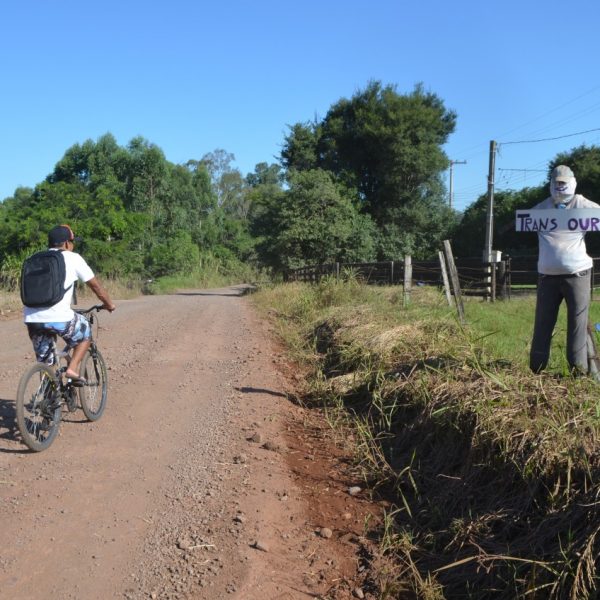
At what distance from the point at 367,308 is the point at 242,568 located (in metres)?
7.24

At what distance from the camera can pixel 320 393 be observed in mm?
6941

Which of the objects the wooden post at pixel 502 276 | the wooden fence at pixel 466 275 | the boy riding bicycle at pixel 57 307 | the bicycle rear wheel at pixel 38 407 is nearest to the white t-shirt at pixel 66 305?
the boy riding bicycle at pixel 57 307

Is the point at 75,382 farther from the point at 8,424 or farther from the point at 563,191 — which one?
the point at 563,191

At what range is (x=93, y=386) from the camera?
235 inches

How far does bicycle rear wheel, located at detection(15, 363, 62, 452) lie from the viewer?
15.5ft

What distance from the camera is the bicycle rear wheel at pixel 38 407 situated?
4719 millimetres

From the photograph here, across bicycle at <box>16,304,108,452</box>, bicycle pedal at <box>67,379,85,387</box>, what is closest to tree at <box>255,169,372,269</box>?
bicycle at <box>16,304,108,452</box>

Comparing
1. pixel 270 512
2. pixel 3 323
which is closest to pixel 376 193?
pixel 3 323

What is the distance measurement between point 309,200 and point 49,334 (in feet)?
79.4

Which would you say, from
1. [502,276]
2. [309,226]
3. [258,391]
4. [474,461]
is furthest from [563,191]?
[309,226]

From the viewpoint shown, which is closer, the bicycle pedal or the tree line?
the bicycle pedal

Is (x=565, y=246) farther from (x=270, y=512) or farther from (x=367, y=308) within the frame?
(x=367, y=308)

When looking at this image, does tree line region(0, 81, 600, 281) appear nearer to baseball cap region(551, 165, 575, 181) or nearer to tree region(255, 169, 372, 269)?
tree region(255, 169, 372, 269)

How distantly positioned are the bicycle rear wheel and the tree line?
71.7 ft
